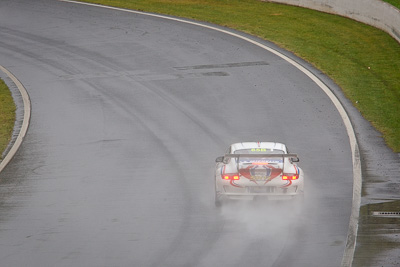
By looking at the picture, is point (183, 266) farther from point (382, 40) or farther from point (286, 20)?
point (286, 20)

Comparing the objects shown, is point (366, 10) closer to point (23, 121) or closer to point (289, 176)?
point (23, 121)

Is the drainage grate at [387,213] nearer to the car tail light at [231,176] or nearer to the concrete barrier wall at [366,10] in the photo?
the car tail light at [231,176]

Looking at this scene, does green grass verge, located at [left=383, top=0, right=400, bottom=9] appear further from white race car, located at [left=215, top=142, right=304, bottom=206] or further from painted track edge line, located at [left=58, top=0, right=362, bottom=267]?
white race car, located at [left=215, top=142, right=304, bottom=206]

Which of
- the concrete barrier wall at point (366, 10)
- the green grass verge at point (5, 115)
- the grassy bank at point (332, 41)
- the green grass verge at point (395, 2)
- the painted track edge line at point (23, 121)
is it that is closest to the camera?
the painted track edge line at point (23, 121)

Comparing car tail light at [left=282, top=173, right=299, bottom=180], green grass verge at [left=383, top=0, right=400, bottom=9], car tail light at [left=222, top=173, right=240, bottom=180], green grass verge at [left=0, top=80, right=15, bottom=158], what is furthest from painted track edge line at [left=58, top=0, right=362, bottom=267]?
green grass verge at [left=0, top=80, right=15, bottom=158]

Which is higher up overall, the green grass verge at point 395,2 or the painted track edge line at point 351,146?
the green grass verge at point 395,2

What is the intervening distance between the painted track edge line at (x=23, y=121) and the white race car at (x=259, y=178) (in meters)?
7.32

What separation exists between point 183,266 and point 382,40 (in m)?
23.9

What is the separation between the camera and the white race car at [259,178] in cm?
1853

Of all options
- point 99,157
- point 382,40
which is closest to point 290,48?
point 382,40

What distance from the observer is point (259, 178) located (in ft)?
60.8

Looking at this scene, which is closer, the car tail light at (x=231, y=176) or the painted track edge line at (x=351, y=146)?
the painted track edge line at (x=351, y=146)

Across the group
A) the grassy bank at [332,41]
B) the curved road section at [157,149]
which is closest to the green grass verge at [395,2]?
the grassy bank at [332,41]

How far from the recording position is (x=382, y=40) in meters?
37.2
